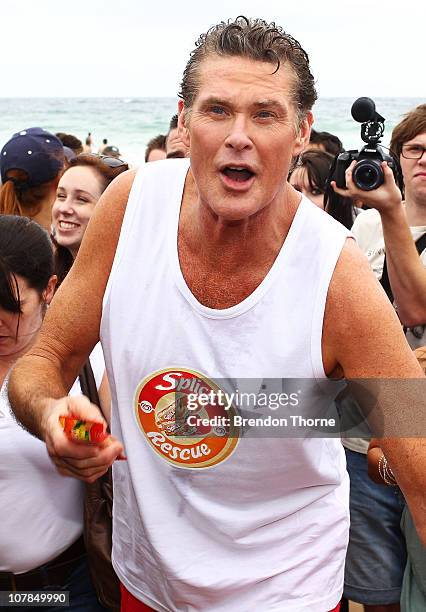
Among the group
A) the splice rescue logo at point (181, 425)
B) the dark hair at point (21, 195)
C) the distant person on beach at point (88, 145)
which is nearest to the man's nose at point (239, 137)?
the splice rescue logo at point (181, 425)

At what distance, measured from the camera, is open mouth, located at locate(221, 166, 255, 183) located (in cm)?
172

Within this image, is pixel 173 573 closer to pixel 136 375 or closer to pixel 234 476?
pixel 234 476

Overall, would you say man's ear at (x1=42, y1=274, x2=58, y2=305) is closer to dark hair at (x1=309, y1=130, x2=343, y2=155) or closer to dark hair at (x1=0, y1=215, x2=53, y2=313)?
dark hair at (x1=0, y1=215, x2=53, y2=313)

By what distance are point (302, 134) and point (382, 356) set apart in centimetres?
56

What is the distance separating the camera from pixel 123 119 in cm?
3644

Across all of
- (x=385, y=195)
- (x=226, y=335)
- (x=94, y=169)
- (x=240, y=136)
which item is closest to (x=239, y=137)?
(x=240, y=136)

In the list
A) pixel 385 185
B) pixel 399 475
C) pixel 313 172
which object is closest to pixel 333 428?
pixel 399 475

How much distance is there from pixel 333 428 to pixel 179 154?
3065 mm

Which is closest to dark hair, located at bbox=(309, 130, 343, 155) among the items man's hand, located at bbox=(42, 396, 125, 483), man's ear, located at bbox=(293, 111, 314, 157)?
man's ear, located at bbox=(293, 111, 314, 157)

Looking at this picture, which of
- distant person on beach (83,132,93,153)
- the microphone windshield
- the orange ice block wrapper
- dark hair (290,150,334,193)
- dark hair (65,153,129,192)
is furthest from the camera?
distant person on beach (83,132,93,153)

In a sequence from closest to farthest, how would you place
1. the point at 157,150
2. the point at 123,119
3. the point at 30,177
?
the point at 30,177, the point at 157,150, the point at 123,119

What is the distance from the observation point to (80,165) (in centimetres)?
369

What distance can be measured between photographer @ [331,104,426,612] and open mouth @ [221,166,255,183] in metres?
1.10

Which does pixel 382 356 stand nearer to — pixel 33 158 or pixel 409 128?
pixel 409 128
